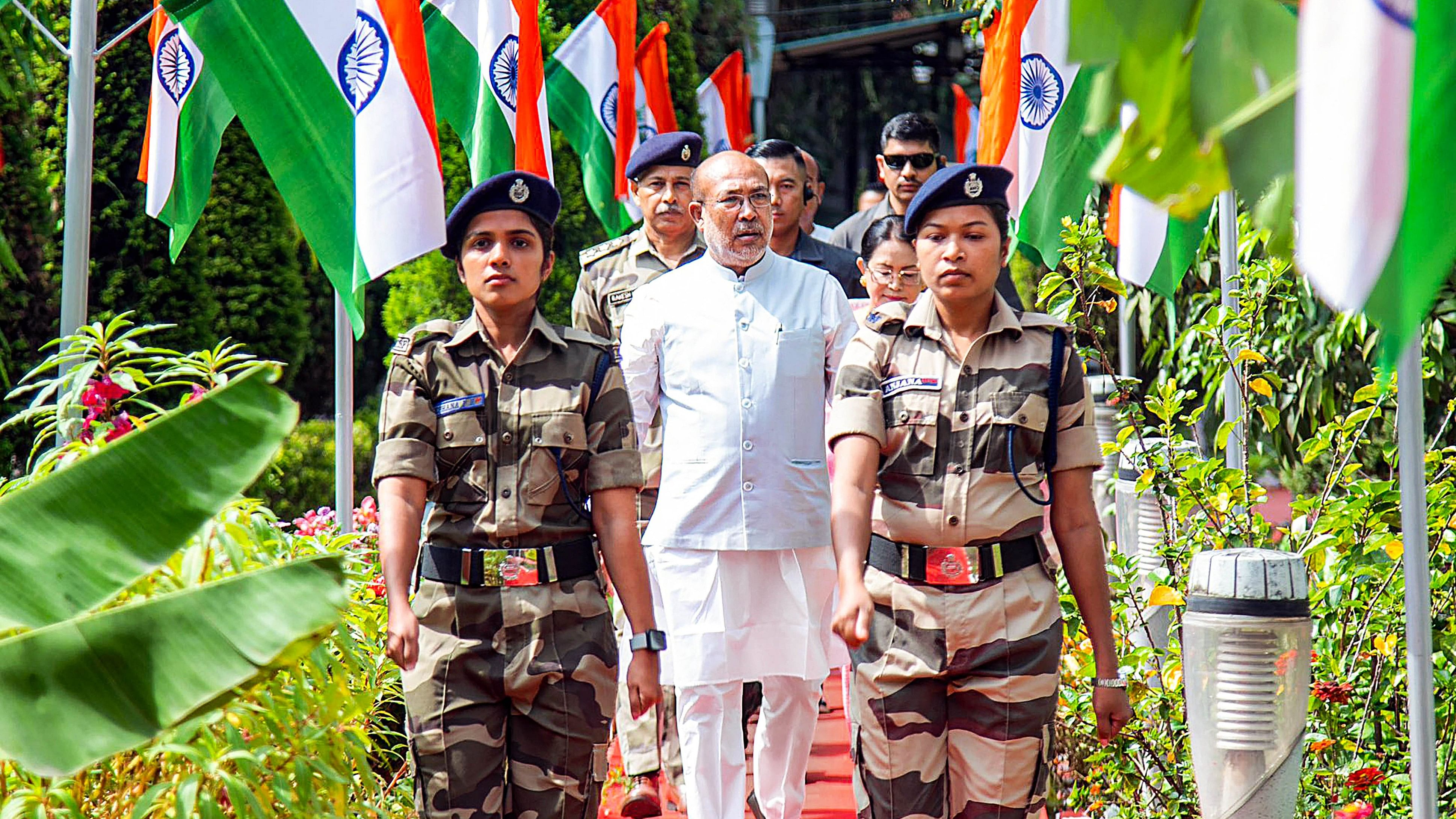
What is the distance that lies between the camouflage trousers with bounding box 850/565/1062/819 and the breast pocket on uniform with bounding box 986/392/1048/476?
0.85 ft

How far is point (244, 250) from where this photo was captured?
36.8 ft

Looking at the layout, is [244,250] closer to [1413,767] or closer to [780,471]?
[780,471]

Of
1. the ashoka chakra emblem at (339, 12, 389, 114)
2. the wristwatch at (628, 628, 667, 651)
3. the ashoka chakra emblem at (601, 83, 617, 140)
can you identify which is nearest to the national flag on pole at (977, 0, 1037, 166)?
the ashoka chakra emblem at (339, 12, 389, 114)

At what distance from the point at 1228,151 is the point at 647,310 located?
400 centimetres

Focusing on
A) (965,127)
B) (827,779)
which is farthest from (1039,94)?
(965,127)

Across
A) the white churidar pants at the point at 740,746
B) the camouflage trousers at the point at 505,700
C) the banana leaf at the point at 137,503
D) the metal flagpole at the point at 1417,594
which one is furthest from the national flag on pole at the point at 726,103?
the banana leaf at the point at 137,503

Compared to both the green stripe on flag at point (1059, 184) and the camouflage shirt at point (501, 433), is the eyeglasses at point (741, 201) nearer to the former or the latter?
the camouflage shirt at point (501, 433)

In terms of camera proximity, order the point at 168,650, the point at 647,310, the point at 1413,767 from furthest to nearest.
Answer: the point at 647,310
the point at 1413,767
the point at 168,650

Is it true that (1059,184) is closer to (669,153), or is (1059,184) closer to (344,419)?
(669,153)

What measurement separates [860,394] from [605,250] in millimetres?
2462

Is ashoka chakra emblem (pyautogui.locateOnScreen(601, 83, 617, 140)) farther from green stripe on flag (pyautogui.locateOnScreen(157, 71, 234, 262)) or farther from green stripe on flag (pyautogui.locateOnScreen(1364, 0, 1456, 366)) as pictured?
green stripe on flag (pyautogui.locateOnScreen(1364, 0, 1456, 366))

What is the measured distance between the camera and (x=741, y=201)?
523 cm

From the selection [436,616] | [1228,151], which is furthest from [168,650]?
[1228,151]

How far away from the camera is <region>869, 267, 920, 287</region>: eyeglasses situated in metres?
5.92
